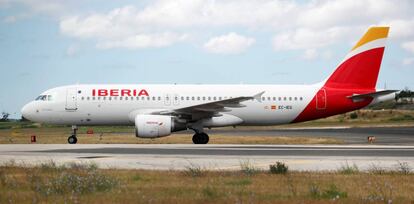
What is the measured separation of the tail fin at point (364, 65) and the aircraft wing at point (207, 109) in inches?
204

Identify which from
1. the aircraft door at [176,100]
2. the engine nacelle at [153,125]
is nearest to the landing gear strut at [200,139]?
the aircraft door at [176,100]

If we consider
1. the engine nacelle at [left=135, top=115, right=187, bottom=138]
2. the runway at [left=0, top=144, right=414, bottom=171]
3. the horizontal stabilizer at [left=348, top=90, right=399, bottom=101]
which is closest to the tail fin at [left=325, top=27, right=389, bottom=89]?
A: the horizontal stabilizer at [left=348, top=90, right=399, bottom=101]

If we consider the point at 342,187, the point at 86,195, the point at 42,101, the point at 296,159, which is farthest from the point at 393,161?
the point at 42,101

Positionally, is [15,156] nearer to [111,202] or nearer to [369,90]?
[111,202]

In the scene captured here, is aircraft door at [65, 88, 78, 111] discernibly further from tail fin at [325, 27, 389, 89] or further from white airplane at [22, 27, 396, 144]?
tail fin at [325, 27, 389, 89]

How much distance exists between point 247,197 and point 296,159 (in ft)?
34.1

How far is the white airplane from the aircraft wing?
0.05 meters

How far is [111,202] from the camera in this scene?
9773 millimetres

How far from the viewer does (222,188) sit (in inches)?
467

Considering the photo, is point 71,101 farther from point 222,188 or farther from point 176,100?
point 222,188

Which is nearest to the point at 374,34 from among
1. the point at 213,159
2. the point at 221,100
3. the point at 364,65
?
the point at 364,65

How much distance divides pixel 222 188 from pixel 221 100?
1864cm

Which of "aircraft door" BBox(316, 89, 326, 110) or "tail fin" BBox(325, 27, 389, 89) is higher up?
"tail fin" BBox(325, 27, 389, 89)

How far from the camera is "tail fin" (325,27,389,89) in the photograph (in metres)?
33.3
